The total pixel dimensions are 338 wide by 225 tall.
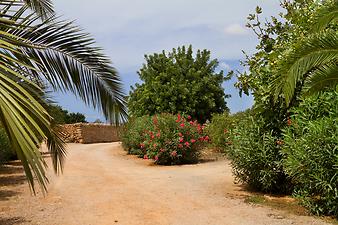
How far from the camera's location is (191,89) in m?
23.8

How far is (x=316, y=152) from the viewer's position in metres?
6.49

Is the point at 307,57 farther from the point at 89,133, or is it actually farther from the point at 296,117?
the point at 89,133

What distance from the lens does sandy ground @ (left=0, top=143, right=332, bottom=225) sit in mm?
6750

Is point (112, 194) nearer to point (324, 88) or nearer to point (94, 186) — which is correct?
point (94, 186)

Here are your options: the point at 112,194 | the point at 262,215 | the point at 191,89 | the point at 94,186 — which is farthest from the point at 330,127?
the point at 191,89

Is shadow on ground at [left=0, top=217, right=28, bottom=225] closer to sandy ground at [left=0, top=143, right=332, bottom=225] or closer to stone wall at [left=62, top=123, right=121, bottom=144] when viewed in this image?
sandy ground at [left=0, top=143, right=332, bottom=225]

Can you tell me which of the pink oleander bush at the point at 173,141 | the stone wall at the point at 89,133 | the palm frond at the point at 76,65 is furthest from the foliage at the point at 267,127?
the stone wall at the point at 89,133

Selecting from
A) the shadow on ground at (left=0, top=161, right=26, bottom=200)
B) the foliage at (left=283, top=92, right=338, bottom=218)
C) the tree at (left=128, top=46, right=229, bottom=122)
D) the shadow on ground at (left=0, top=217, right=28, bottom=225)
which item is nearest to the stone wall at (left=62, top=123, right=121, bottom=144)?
the tree at (left=128, top=46, right=229, bottom=122)

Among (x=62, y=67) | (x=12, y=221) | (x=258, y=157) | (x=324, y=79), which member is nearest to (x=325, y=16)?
(x=324, y=79)

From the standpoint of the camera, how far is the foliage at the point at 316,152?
20.9 ft

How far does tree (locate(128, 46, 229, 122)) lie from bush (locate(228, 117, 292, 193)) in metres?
13.9

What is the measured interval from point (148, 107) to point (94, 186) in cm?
1371

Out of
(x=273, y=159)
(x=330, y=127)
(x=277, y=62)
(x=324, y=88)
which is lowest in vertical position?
(x=273, y=159)

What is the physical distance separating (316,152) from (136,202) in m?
3.38
